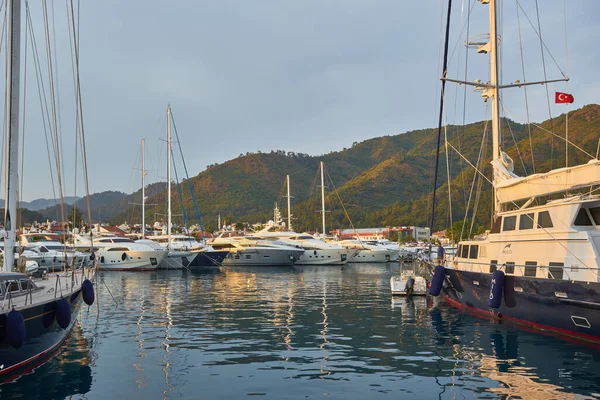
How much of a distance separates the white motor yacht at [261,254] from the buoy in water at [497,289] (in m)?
48.8

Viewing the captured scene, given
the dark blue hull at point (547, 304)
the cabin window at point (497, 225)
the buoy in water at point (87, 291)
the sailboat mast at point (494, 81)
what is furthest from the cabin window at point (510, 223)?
the buoy in water at point (87, 291)

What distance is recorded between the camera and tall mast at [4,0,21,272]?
14.5m

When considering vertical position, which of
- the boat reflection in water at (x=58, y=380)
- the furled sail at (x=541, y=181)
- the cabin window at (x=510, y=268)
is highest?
the furled sail at (x=541, y=181)

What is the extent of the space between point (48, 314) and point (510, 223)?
1676cm

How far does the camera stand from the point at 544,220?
19.2 meters

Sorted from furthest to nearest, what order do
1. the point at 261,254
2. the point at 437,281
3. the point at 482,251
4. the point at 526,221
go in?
the point at 261,254
the point at 437,281
the point at 482,251
the point at 526,221

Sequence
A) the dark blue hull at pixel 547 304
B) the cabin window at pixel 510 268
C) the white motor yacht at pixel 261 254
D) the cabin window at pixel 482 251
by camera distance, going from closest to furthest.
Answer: the dark blue hull at pixel 547 304 < the cabin window at pixel 510 268 < the cabin window at pixel 482 251 < the white motor yacht at pixel 261 254

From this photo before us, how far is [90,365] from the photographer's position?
14148 millimetres

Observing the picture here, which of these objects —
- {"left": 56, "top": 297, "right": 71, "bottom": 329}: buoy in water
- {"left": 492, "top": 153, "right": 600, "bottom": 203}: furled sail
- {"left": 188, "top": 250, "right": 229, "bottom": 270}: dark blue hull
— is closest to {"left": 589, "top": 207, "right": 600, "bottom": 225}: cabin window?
{"left": 492, "top": 153, "right": 600, "bottom": 203}: furled sail

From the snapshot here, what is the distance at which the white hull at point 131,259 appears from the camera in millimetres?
58938

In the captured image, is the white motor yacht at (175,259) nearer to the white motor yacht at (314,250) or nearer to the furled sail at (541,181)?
the white motor yacht at (314,250)

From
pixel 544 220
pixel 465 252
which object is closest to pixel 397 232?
pixel 465 252

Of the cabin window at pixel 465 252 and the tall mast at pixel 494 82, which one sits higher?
the tall mast at pixel 494 82

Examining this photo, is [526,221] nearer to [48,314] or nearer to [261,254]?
[48,314]
